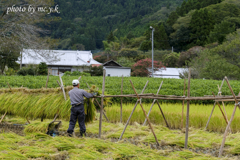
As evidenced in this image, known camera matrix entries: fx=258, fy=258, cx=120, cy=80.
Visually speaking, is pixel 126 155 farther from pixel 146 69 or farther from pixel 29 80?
pixel 146 69

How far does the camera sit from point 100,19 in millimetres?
81188

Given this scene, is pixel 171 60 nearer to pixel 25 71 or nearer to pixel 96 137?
pixel 25 71

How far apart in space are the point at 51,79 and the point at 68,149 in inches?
475

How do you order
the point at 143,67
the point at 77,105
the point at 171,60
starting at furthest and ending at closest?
the point at 171,60 < the point at 143,67 < the point at 77,105

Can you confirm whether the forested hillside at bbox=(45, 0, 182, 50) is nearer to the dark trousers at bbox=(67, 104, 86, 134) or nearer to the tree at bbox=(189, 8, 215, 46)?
the tree at bbox=(189, 8, 215, 46)

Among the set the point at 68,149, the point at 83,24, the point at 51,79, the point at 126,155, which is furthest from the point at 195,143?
the point at 83,24

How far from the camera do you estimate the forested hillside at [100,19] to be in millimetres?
63906

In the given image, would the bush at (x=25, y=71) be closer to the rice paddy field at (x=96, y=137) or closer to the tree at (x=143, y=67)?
the tree at (x=143, y=67)

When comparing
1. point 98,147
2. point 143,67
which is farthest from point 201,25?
point 98,147

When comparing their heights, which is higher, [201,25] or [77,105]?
[201,25]

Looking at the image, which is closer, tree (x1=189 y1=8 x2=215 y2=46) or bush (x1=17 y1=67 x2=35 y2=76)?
bush (x1=17 y1=67 x2=35 y2=76)

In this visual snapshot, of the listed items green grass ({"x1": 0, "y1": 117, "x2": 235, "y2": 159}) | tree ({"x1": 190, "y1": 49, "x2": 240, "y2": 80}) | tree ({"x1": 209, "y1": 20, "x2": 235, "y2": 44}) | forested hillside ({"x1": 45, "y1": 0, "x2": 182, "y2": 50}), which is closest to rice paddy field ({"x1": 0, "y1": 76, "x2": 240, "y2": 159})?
green grass ({"x1": 0, "y1": 117, "x2": 235, "y2": 159})

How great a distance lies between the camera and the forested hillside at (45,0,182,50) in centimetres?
6391

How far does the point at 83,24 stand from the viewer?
77812 mm
